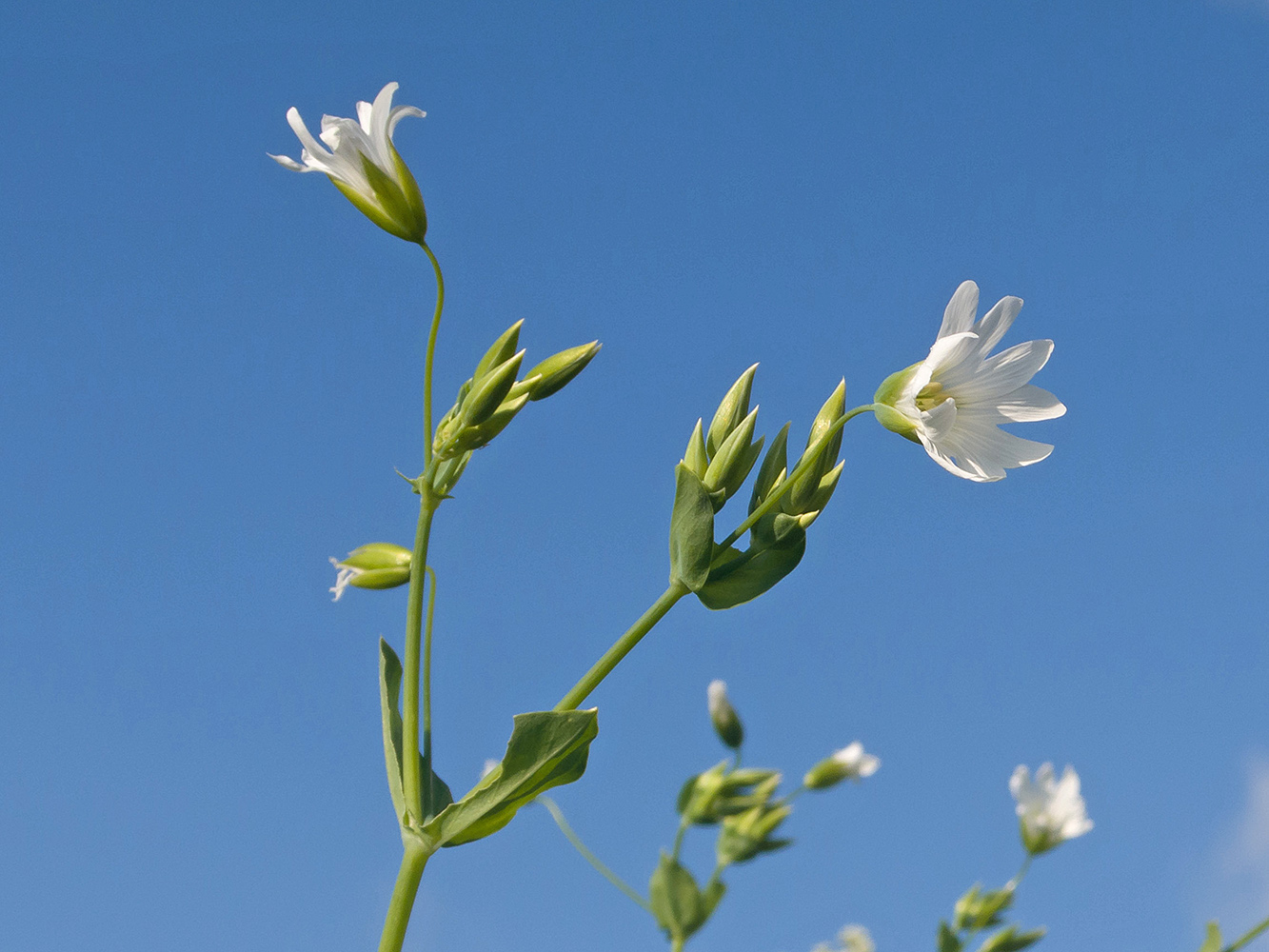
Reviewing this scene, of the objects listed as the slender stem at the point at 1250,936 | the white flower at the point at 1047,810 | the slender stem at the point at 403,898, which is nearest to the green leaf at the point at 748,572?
the slender stem at the point at 403,898

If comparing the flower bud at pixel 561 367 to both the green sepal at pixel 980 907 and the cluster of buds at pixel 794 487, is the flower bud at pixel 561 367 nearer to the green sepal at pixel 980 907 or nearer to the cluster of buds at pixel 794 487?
the cluster of buds at pixel 794 487

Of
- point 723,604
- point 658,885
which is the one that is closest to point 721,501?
point 723,604

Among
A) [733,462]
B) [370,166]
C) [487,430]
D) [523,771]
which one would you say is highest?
[370,166]

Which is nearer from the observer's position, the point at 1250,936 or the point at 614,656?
the point at 614,656

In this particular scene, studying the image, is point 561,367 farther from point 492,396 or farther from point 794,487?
point 794,487

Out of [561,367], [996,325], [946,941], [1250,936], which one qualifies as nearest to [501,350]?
[561,367]
